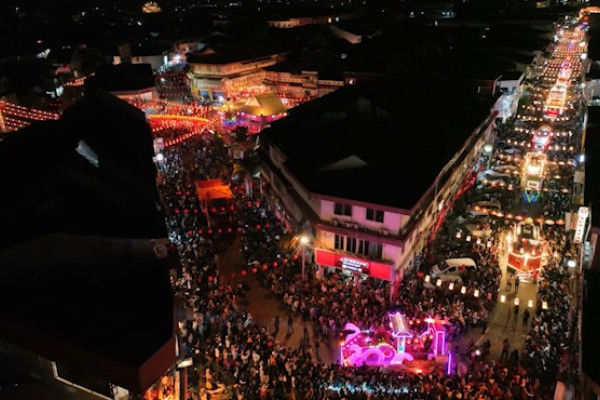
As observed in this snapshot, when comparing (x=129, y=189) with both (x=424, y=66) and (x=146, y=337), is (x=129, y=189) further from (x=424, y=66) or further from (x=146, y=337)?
(x=424, y=66)

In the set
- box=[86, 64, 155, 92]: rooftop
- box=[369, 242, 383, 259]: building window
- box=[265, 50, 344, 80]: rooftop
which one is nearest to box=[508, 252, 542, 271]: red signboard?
box=[369, 242, 383, 259]: building window

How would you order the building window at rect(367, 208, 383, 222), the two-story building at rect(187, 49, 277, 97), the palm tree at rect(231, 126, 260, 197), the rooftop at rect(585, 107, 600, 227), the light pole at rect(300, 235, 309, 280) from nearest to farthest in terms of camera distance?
1. the rooftop at rect(585, 107, 600, 227)
2. the building window at rect(367, 208, 383, 222)
3. the light pole at rect(300, 235, 309, 280)
4. the palm tree at rect(231, 126, 260, 197)
5. the two-story building at rect(187, 49, 277, 97)

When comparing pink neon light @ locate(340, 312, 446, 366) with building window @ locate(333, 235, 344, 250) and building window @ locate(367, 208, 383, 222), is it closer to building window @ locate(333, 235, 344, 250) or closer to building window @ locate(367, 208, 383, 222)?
building window @ locate(367, 208, 383, 222)

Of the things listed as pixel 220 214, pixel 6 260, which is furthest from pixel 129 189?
pixel 220 214

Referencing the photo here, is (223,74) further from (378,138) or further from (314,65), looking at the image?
(378,138)

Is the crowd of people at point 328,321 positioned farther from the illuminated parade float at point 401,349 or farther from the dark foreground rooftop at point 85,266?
the dark foreground rooftop at point 85,266
